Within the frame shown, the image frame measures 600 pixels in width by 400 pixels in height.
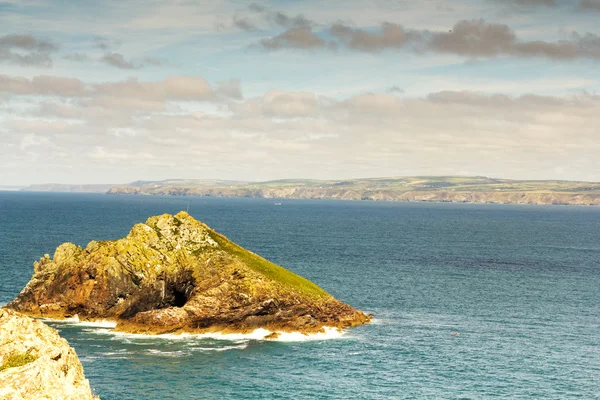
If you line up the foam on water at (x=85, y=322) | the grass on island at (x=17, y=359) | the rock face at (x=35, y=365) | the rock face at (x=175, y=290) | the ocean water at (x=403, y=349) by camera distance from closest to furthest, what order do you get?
the rock face at (x=35, y=365)
the grass on island at (x=17, y=359)
the ocean water at (x=403, y=349)
the rock face at (x=175, y=290)
the foam on water at (x=85, y=322)

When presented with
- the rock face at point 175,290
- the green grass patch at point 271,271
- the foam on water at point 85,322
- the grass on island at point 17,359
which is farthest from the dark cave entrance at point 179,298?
the grass on island at point 17,359

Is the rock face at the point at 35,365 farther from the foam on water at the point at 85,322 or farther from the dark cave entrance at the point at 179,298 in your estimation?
the dark cave entrance at the point at 179,298

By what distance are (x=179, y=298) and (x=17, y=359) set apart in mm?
45839

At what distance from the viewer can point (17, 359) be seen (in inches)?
1398

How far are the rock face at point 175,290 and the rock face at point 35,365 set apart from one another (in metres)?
36.4

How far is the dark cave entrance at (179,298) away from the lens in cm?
8081

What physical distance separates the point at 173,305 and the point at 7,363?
4600cm

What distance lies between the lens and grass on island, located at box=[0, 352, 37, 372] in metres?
35.0

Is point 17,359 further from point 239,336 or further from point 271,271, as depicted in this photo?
point 271,271

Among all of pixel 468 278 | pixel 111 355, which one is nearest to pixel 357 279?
pixel 468 278

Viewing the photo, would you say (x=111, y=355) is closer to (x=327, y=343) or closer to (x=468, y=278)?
(x=327, y=343)

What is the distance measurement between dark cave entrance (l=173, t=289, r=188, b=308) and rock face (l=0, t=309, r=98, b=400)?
40.8 m

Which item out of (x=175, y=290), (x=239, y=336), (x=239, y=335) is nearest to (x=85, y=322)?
(x=175, y=290)

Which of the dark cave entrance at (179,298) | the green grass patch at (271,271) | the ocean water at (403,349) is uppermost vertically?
the green grass patch at (271,271)
